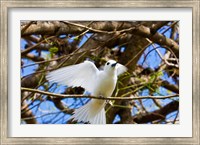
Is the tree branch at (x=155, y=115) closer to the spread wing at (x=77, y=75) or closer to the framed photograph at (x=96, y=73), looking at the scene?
the framed photograph at (x=96, y=73)

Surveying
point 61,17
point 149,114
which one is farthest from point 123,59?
point 61,17

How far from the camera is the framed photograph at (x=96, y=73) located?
2.90 meters

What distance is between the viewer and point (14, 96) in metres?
2.91

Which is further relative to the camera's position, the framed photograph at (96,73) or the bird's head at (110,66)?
the bird's head at (110,66)

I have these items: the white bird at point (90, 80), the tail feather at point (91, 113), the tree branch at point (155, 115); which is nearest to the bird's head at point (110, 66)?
the white bird at point (90, 80)

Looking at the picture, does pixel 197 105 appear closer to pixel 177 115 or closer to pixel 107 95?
pixel 177 115

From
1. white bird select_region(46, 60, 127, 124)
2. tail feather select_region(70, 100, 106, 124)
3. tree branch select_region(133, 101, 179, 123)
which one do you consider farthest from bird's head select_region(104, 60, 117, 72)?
tree branch select_region(133, 101, 179, 123)

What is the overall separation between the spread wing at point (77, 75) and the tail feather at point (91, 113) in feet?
0.18

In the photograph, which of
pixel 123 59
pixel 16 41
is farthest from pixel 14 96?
pixel 123 59

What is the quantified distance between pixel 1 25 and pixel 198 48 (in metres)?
0.64

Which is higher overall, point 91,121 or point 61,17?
point 61,17

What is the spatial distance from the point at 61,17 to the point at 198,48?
1.49 ft

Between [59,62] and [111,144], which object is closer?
[111,144]

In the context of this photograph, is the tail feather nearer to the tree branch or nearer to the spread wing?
the spread wing
